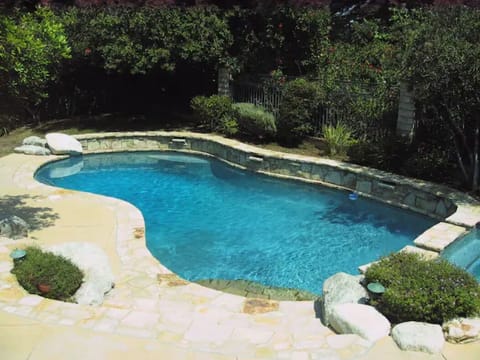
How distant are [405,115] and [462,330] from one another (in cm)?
825

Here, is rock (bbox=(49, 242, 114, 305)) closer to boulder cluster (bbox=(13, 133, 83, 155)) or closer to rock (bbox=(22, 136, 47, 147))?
boulder cluster (bbox=(13, 133, 83, 155))

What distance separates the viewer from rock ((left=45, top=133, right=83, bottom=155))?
50.4ft

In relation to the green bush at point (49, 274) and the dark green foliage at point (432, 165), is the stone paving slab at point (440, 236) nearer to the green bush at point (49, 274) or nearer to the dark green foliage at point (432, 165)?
the dark green foliage at point (432, 165)

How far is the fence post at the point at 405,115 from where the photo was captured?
1241cm

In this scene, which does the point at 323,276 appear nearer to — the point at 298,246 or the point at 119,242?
the point at 298,246

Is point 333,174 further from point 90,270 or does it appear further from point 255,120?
point 90,270

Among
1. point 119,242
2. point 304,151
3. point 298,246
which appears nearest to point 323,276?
point 298,246

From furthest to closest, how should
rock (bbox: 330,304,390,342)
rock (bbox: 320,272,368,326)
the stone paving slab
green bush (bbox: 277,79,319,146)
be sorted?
green bush (bbox: 277,79,319,146) → the stone paving slab → rock (bbox: 320,272,368,326) → rock (bbox: 330,304,390,342)

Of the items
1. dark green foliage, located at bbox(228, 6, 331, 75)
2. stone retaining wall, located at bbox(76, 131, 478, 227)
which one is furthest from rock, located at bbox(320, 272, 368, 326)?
dark green foliage, located at bbox(228, 6, 331, 75)

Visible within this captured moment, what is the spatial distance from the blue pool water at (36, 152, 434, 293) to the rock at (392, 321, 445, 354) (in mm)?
2732

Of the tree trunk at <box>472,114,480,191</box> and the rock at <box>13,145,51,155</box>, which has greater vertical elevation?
the tree trunk at <box>472,114,480,191</box>

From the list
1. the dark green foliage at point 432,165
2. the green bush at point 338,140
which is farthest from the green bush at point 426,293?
the green bush at point 338,140

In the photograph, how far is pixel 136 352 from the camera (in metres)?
4.95

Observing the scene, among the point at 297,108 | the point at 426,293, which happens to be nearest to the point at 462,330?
the point at 426,293
